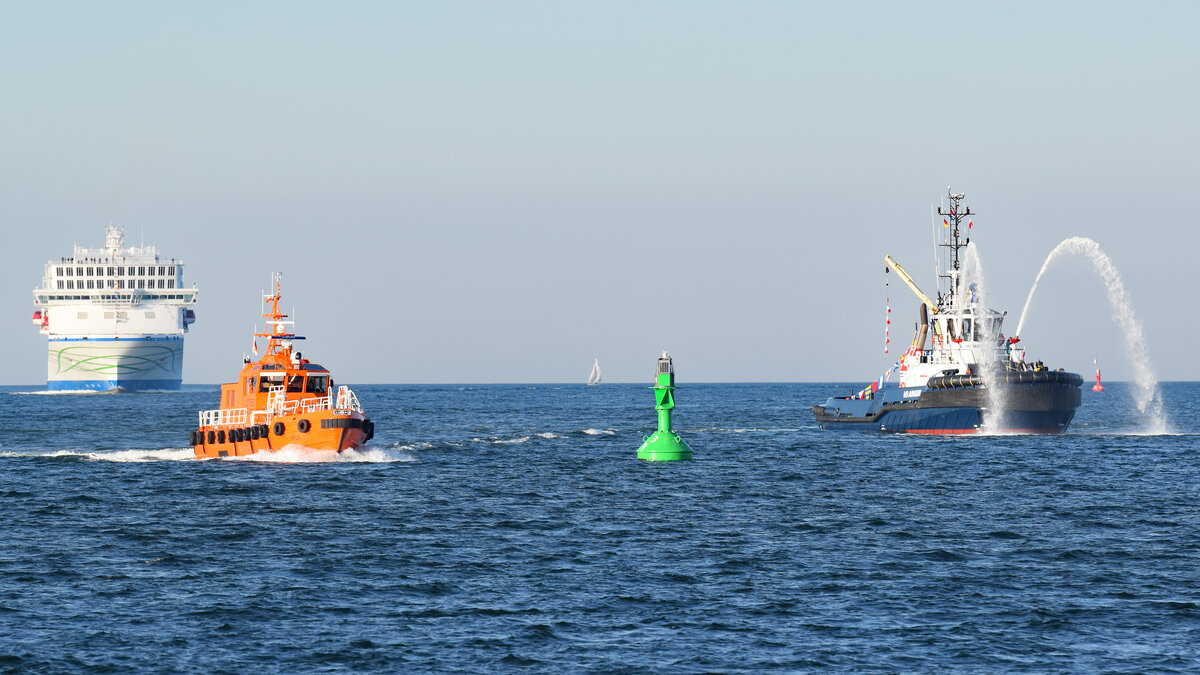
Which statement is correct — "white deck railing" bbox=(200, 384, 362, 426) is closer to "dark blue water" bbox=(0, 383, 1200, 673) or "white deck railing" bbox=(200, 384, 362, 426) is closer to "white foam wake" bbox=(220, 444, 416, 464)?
"white foam wake" bbox=(220, 444, 416, 464)

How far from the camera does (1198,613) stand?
23.6 metres

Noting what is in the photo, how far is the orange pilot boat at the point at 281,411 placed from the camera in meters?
54.3

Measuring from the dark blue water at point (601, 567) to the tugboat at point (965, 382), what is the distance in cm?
1361

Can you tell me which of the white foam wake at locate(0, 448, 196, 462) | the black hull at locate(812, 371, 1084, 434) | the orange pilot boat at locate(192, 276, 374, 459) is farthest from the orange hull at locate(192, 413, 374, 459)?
the black hull at locate(812, 371, 1084, 434)

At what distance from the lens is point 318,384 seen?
186 ft

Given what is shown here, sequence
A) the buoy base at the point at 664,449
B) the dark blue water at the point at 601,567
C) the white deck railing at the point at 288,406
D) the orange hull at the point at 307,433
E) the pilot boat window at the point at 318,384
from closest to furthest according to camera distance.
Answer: the dark blue water at the point at 601,567
the orange hull at the point at 307,433
the white deck railing at the point at 288,406
the pilot boat window at the point at 318,384
the buoy base at the point at 664,449

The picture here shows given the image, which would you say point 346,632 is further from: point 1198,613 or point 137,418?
point 137,418

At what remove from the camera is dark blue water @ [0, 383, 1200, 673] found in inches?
827

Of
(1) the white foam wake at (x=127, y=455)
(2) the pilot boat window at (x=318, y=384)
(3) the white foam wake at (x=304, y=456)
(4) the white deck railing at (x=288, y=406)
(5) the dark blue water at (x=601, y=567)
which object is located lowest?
(5) the dark blue water at (x=601, y=567)

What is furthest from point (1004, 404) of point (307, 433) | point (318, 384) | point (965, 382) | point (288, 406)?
point (288, 406)

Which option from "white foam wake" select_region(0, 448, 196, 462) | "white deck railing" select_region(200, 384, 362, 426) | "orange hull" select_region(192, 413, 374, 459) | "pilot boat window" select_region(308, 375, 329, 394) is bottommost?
"white foam wake" select_region(0, 448, 196, 462)

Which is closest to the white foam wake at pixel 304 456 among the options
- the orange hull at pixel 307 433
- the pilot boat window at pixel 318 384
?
the orange hull at pixel 307 433

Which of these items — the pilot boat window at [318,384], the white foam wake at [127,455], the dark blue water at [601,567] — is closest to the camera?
the dark blue water at [601,567]

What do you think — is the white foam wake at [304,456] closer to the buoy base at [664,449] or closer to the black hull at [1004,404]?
the buoy base at [664,449]
